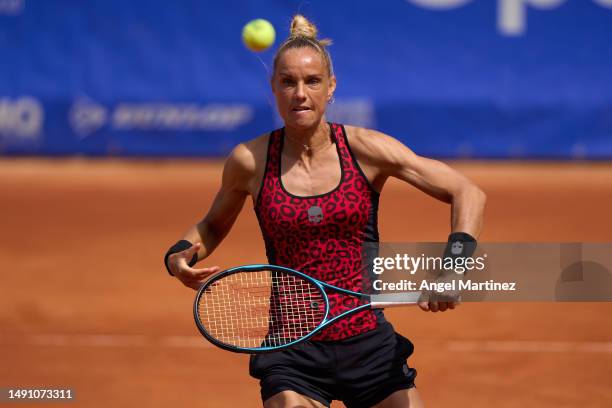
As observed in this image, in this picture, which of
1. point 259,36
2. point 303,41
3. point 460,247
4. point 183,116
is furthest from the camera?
point 183,116

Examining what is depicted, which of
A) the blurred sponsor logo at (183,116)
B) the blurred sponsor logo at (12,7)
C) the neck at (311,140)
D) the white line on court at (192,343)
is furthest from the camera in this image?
the blurred sponsor logo at (12,7)

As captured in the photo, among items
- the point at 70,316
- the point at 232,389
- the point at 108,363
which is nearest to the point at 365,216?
the point at 232,389

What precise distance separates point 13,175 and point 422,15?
22.2ft

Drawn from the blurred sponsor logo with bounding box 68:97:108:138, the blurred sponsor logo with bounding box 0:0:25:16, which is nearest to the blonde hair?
the blurred sponsor logo with bounding box 68:97:108:138

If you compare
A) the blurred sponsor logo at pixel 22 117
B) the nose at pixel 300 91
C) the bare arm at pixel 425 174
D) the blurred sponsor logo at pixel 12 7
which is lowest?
the bare arm at pixel 425 174

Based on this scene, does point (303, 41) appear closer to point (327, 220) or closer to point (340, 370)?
point (327, 220)

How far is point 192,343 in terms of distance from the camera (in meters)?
7.69

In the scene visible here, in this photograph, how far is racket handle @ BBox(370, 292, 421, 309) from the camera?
380 centimetres

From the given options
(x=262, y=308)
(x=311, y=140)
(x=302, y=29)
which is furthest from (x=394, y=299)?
(x=302, y=29)

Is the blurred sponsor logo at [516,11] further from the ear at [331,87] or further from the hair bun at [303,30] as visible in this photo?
the ear at [331,87]

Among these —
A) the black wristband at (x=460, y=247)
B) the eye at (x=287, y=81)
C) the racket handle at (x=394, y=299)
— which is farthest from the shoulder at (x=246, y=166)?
the black wristband at (x=460, y=247)

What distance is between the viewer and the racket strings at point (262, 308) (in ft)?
13.2

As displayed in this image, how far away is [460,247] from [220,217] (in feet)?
3.39

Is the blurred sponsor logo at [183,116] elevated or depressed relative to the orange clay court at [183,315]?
elevated
